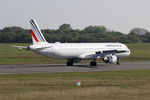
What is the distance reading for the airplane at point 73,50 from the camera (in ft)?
196

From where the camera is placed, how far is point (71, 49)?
6231 centimetres

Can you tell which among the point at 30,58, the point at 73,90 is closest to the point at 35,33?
the point at 30,58

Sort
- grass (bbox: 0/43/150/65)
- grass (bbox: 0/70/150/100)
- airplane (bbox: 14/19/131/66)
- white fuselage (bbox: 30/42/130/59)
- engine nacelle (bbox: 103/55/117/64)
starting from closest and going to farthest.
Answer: grass (bbox: 0/70/150/100), white fuselage (bbox: 30/42/130/59), airplane (bbox: 14/19/131/66), engine nacelle (bbox: 103/55/117/64), grass (bbox: 0/43/150/65)

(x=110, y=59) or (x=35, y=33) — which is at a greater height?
(x=35, y=33)

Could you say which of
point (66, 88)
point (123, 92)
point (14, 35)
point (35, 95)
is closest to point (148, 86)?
point (123, 92)

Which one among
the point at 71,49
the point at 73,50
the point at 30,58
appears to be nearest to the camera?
the point at 71,49

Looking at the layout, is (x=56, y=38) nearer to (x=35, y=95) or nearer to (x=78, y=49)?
(x=78, y=49)

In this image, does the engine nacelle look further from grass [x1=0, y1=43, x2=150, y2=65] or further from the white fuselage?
grass [x1=0, y1=43, x2=150, y2=65]

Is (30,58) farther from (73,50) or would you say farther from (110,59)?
(110,59)

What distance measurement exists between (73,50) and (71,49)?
369mm

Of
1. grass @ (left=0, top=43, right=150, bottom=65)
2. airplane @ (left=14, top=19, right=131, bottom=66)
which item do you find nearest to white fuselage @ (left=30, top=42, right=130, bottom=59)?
airplane @ (left=14, top=19, right=131, bottom=66)

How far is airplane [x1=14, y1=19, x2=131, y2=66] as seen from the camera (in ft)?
196

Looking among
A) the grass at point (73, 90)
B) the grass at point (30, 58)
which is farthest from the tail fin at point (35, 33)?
the grass at point (73, 90)

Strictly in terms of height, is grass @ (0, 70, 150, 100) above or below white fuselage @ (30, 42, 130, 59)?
below
